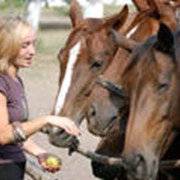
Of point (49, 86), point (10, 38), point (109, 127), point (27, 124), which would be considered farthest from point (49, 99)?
point (27, 124)

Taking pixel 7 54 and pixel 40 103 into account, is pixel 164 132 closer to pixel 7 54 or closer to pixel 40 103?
pixel 7 54

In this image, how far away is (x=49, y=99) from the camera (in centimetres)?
1227

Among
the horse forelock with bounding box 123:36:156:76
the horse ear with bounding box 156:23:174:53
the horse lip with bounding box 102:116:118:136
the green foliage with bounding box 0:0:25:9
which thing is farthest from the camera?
the green foliage with bounding box 0:0:25:9

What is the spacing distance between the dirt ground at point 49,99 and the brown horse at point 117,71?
1.79 ft

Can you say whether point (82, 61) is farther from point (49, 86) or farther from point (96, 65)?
point (49, 86)

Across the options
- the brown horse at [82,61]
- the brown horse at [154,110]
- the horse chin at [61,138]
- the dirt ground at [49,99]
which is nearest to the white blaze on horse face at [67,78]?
the brown horse at [82,61]

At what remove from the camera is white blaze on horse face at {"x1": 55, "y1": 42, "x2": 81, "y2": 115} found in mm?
5086

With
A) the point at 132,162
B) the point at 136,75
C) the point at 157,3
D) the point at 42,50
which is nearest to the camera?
the point at 132,162

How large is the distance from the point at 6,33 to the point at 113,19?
1322 mm

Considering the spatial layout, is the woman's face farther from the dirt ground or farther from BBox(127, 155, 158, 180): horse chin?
the dirt ground

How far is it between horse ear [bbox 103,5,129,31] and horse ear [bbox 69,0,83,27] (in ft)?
0.92

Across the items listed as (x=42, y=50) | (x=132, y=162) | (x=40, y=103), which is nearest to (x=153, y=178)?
(x=132, y=162)

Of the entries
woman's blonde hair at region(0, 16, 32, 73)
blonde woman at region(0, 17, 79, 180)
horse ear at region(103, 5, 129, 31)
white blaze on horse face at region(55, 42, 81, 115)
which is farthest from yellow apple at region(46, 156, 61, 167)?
horse ear at region(103, 5, 129, 31)

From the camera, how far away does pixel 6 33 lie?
13.7 feet
